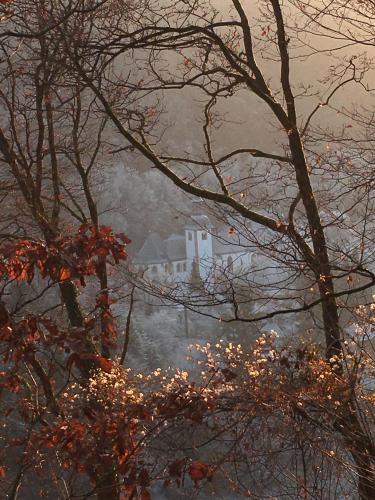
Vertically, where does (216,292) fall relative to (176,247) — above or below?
below

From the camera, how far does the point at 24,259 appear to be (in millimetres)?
3115

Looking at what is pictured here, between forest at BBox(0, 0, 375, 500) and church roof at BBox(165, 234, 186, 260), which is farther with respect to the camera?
church roof at BBox(165, 234, 186, 260)

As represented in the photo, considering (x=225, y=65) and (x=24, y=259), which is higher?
(x=225, y=65)

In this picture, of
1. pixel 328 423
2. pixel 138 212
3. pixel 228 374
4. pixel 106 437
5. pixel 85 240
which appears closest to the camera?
pixel 85 240

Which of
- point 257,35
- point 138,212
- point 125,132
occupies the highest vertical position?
point 138,212

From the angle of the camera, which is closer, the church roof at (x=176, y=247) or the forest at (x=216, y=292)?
the forest at (x=216, y=292)

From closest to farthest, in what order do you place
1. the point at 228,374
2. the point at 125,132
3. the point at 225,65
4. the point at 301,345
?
the point at 228,374, the point at 301,345, the point at 125,132, the point at 225,65

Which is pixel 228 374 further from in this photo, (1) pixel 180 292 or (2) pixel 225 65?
(2) pixel 225 65

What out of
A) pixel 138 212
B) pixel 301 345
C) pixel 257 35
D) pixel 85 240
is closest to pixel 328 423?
pixel 301 345

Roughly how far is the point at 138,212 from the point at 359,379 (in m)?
50.1

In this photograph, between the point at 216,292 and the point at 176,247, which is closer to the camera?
the point at 216,292

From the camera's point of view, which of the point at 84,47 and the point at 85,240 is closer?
the point at 85,240

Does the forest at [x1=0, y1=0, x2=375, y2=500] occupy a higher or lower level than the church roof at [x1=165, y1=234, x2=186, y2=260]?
lower

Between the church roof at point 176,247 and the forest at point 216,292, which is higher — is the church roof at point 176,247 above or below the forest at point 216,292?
above
